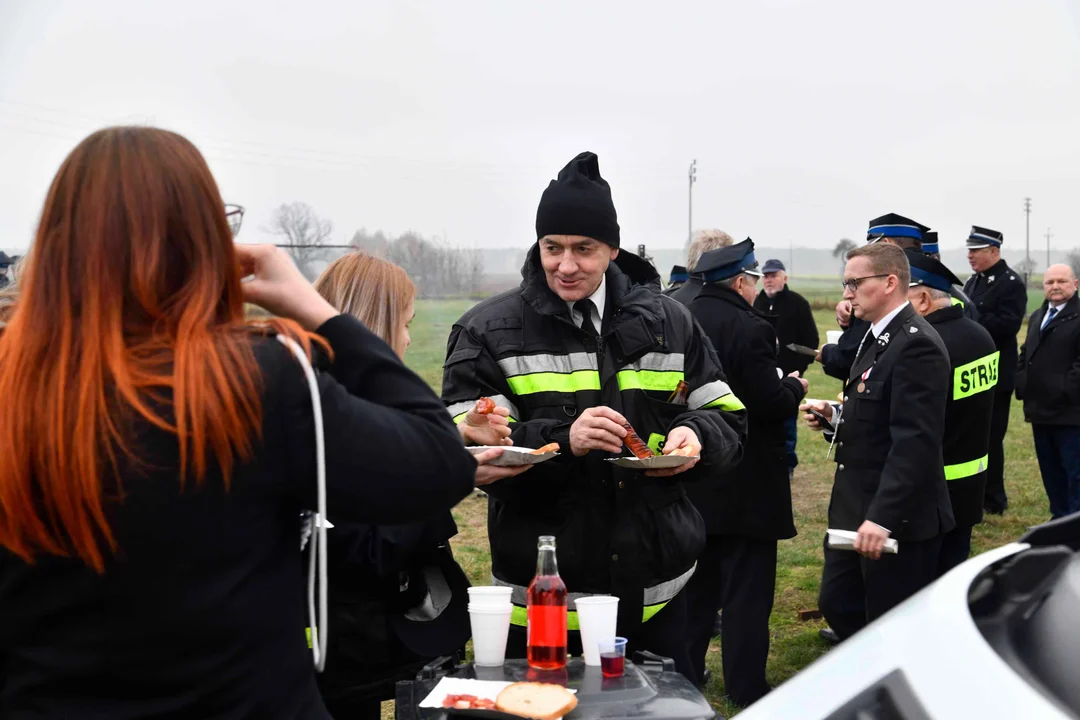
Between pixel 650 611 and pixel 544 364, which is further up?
pixel 544 364

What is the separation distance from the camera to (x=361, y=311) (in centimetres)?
347

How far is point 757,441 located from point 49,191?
421 centimetres

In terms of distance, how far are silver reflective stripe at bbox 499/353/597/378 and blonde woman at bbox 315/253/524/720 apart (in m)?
0.19

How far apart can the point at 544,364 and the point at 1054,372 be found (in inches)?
247

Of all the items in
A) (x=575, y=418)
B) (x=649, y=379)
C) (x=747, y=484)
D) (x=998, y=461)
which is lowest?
(x=998, y=461)

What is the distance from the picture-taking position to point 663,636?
3617 millimetres

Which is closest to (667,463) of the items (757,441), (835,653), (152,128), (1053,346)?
(835,653)

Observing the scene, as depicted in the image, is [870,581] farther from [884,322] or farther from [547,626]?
[547,626]

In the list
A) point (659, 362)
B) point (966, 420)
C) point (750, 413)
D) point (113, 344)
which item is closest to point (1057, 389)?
point (966, 420)

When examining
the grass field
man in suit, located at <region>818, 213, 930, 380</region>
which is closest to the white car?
the grass field

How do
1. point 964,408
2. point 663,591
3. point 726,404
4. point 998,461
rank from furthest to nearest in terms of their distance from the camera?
point 998,461
point 964,408
point 726,404
point 663,591

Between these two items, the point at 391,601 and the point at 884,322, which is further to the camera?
the point at 884,322

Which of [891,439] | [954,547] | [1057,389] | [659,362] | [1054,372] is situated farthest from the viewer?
[1054,372]

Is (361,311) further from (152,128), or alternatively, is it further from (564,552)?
(152,128)
